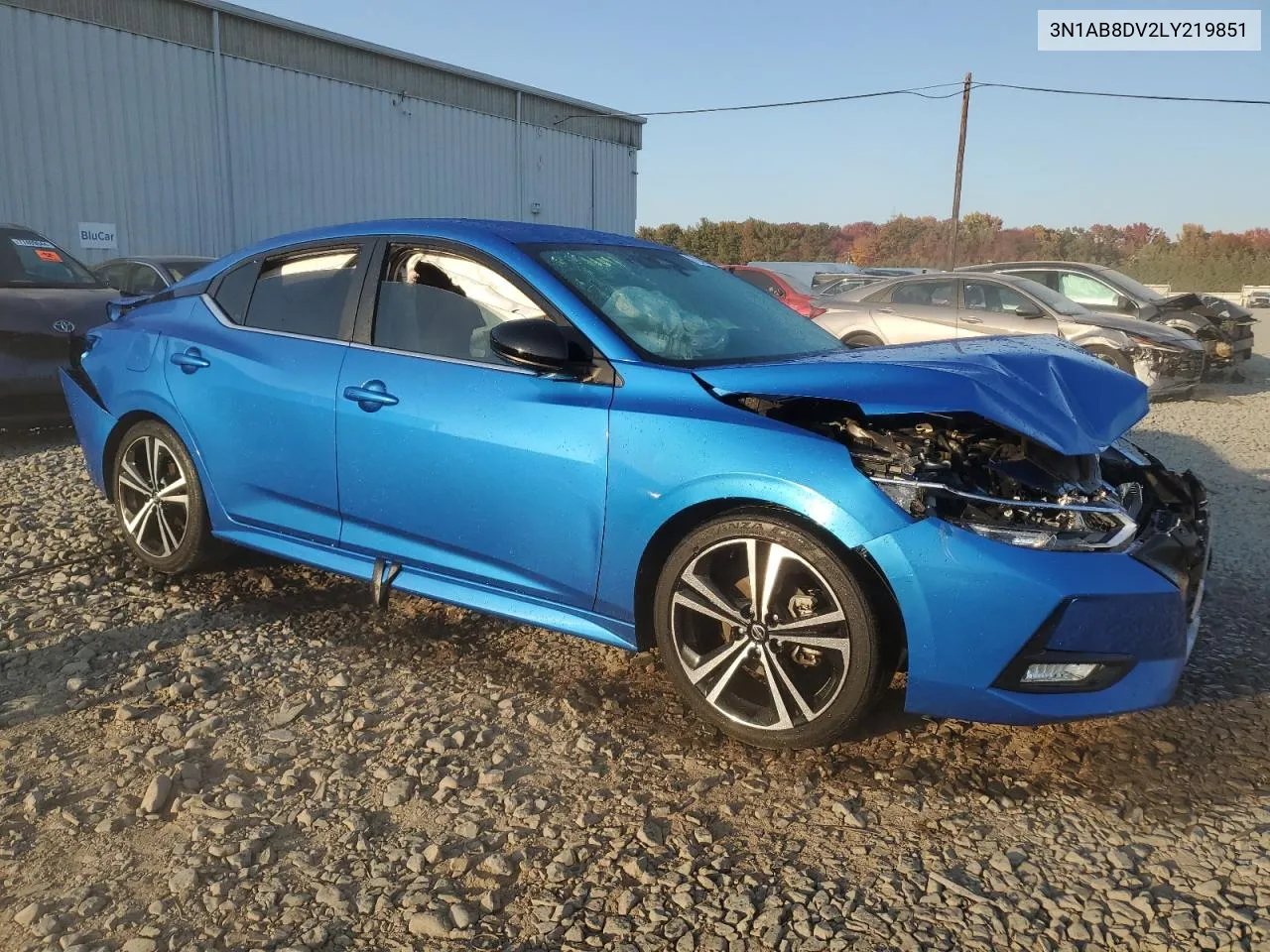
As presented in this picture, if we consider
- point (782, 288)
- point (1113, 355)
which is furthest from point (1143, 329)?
point (782, 288)

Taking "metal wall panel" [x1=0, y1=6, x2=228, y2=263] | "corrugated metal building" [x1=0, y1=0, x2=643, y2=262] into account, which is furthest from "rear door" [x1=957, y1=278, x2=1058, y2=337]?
"metal wall panel" [x1=0, y1=6, x2=228, y2=263]

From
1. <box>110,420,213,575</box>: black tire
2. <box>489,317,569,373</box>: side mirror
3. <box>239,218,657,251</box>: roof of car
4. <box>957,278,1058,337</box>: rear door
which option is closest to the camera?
<box>489,317,569,373</box>: side mirror

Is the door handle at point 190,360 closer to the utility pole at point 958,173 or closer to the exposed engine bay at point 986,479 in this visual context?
the exposed engine bay at point 986,479

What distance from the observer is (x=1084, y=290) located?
12.9 m

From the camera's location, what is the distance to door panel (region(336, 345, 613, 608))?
10.0 feet

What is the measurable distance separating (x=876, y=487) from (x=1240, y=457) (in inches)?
254

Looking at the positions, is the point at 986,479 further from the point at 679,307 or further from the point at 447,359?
the point at 447,359

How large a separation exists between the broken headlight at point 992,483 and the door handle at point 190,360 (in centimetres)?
264

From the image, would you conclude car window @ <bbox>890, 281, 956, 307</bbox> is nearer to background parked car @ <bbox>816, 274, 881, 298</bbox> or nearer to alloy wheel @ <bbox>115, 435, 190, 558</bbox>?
background parked car @ <bbox>816, 274, 881, 298</bbox>

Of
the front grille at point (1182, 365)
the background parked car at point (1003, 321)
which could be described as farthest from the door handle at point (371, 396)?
the front grille at point (1182, 365)

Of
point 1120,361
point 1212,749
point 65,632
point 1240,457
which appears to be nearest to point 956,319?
point 1120,361

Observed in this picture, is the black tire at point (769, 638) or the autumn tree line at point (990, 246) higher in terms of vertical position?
the autumn tree line at point (990, 246)

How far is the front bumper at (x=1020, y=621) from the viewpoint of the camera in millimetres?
2545

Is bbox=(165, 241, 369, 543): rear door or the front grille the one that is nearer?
bbox=(165, 241, 369, 543): rear door
